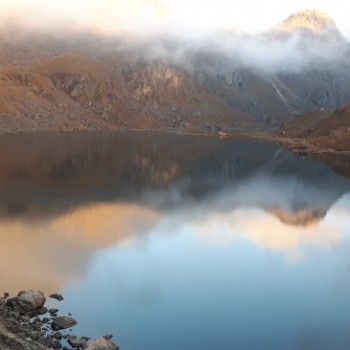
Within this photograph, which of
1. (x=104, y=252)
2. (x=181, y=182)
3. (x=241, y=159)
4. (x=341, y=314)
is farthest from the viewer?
(x=241, y=159)

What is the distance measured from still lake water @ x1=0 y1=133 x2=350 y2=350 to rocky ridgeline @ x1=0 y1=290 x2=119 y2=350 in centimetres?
165

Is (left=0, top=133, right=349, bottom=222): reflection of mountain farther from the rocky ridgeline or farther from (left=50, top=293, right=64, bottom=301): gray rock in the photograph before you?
the rocky ridgeline

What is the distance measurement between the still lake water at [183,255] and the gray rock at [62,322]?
3.30 ft

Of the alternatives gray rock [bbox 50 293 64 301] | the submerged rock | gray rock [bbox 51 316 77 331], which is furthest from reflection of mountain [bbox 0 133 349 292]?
gray rock [bbox 51 316 77 331]

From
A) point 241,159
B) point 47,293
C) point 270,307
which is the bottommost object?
point 47,293

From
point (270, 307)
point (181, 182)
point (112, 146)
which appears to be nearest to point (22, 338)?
point (270, 307)

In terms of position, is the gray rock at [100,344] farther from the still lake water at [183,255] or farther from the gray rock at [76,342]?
the still lake water at [183,255]

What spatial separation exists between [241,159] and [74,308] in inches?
4810

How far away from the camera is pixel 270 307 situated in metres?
42.8

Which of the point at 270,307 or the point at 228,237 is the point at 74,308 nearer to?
the point at 270,307

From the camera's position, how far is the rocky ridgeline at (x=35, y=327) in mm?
30766

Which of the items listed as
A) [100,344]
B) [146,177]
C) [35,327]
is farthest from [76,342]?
[146,177]

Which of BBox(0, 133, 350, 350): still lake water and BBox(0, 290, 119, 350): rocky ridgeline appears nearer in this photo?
BBox(0, 290, 119, 350): rocky ridgeline

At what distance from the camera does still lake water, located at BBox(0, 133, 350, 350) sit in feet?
127
